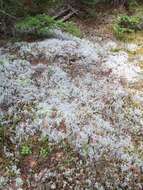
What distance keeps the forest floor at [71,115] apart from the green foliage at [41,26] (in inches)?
20.8

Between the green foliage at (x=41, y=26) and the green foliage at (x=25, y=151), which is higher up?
the green foliage at (x=41, y=26)

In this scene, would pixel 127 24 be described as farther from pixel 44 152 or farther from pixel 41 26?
pixel 44 152

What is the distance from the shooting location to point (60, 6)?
17.2 metres

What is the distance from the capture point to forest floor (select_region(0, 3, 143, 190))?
944 cm

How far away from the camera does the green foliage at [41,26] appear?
14.0 meters

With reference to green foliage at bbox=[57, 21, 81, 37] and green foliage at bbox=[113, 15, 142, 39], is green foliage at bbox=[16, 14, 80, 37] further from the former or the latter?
green foliage at bbox=[113, 15, 142, 39]

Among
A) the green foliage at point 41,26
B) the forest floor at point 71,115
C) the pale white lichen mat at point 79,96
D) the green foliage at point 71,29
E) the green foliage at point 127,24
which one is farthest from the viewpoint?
the green foliage at point 127,24

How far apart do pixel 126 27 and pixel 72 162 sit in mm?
8987

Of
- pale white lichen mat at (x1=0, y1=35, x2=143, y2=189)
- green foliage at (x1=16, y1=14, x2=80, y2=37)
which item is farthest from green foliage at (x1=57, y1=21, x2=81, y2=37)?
pale white lichen mat at (x1=0, y1=35, x2=143, y2=189)

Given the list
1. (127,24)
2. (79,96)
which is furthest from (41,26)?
(127,24)

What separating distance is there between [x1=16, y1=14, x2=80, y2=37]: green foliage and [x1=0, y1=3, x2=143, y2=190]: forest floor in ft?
1.74

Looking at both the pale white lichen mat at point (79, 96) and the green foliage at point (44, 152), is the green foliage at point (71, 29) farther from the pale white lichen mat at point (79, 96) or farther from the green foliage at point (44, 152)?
the green foliage at point (44, 152)

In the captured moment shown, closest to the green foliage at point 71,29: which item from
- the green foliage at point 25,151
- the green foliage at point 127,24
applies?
the green foliage at point 127,24

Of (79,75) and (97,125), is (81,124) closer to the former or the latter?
(97,125)
